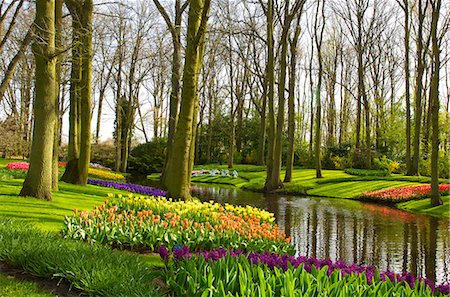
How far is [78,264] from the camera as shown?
4.80 metres

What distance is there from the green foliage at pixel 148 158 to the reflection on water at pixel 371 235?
24.5 m

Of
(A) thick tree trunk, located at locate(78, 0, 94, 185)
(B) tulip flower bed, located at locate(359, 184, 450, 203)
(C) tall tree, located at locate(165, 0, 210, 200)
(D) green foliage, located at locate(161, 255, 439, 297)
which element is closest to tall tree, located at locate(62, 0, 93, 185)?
(A) thick tree trunk, located at locate(78, 0, 94, 185)

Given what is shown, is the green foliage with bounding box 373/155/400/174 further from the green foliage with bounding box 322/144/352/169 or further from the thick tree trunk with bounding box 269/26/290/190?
the thick tree trunk with bounding box 269/26/290/190

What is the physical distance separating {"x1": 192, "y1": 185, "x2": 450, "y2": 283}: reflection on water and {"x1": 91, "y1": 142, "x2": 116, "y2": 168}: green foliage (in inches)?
1016

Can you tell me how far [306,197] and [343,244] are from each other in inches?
479

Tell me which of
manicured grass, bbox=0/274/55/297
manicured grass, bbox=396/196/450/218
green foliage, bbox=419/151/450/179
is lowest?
manicured grass, bbox=396/196/450/218

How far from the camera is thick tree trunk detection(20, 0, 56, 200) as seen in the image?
10.0m

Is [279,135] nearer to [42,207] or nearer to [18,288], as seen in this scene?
[42,207]

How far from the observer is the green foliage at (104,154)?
41.6 metres

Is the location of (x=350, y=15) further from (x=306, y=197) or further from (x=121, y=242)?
(x=121, y=242)

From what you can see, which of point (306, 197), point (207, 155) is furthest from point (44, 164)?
point (207, 155)

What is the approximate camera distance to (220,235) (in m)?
7.57

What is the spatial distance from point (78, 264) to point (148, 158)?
124ft

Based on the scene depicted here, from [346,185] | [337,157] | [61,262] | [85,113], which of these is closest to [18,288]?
[61,262]
